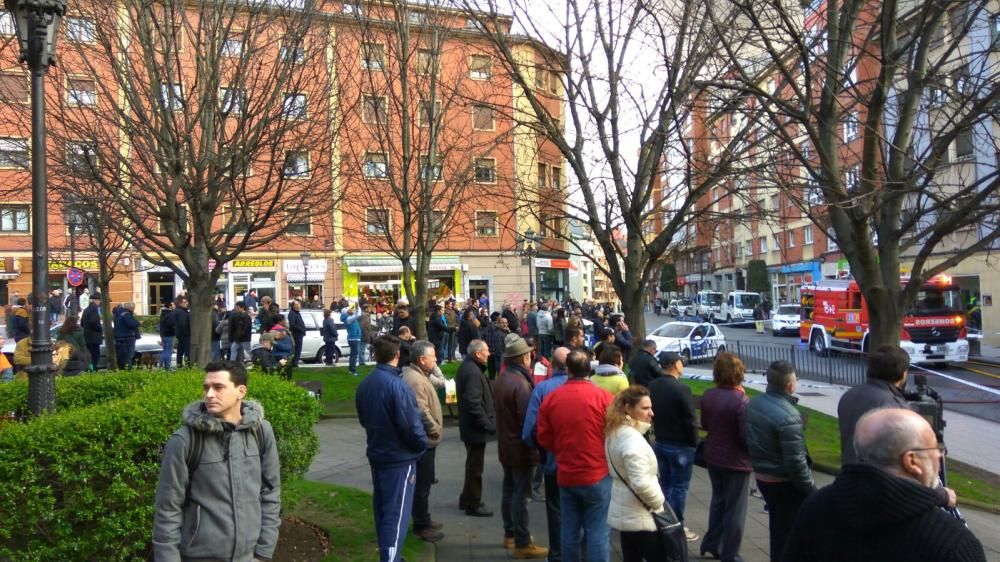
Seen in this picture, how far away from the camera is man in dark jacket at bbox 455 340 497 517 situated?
22.8 feet

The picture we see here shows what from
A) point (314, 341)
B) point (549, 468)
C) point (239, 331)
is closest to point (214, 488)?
point (549, 468)

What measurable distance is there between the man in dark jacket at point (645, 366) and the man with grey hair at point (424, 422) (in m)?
2.47

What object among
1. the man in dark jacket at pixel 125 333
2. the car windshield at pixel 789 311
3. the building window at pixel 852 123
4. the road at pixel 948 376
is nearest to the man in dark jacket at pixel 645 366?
the building window at pixel 852 123

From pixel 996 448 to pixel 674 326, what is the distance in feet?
45.0

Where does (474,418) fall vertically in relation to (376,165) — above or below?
below

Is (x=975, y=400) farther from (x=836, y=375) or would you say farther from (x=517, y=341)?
(x=517, y=341)

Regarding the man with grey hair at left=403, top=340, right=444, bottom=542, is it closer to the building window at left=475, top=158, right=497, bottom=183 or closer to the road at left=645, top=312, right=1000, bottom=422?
the building window at left=475, top=158, right=497, bottom=183

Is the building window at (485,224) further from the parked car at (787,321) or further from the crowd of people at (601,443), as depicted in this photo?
the parked car at (787,321)

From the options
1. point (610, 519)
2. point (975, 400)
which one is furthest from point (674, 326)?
point (610, 519)

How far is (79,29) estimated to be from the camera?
32.4 ft

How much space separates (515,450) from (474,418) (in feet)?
2.39

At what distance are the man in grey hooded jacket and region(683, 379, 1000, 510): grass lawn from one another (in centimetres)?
707

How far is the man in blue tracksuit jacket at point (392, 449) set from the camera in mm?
5359

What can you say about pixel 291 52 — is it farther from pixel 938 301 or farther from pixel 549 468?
pixel 938 301
